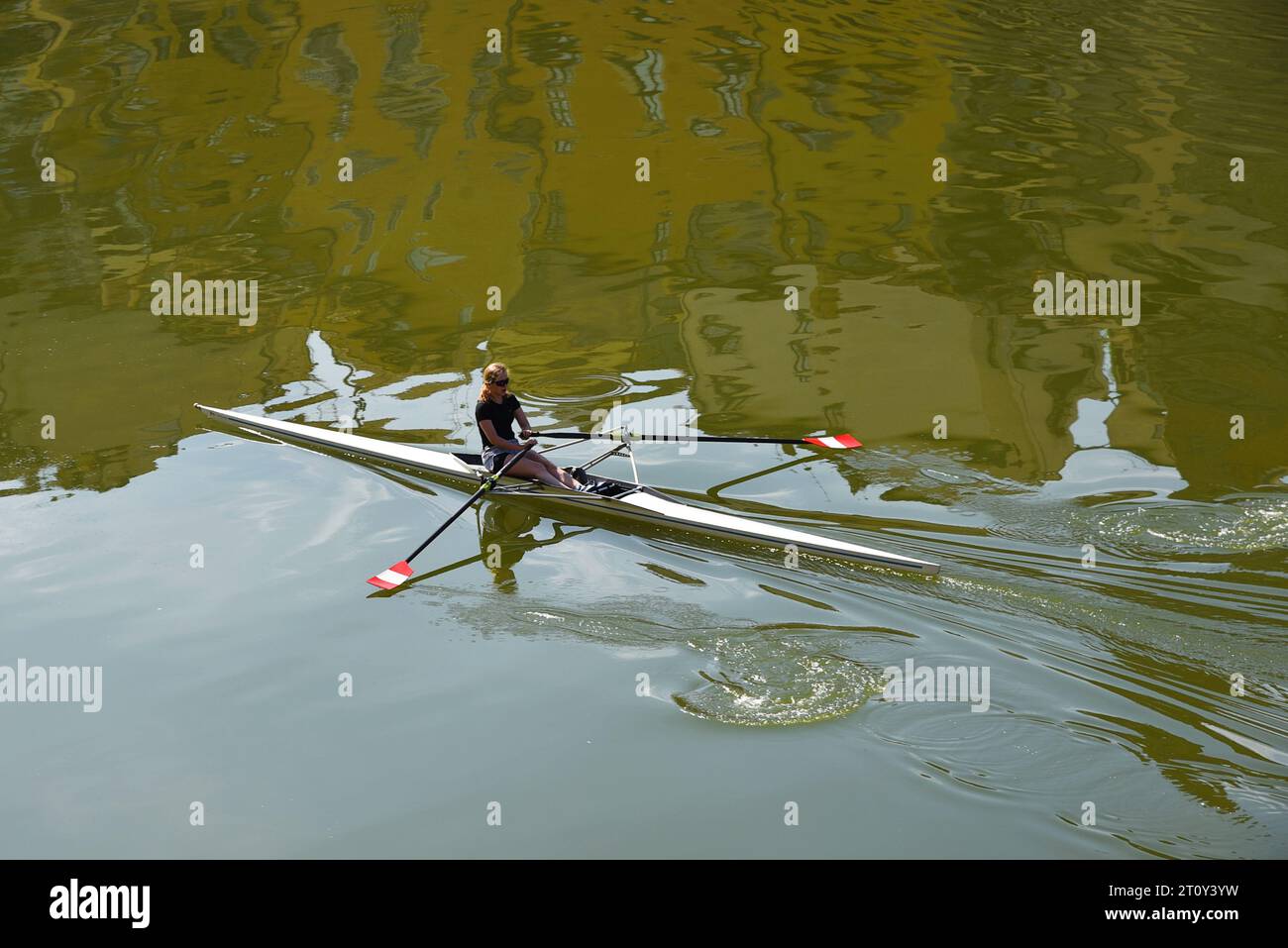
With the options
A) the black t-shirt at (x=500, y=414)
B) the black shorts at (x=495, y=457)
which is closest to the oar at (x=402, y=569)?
the black shorts at (x=495, y=457)

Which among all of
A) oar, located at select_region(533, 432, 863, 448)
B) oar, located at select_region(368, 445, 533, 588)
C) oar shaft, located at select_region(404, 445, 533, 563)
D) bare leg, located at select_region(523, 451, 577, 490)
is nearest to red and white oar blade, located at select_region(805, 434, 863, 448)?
oar, located at select_region(533, 432, 863, 448)

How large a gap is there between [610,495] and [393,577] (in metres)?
1.77

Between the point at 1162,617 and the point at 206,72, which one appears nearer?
the point at 1162,617

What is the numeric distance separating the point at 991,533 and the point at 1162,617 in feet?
4.78

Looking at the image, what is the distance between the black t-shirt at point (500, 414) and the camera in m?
9.70

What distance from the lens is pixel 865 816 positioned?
6125 mm

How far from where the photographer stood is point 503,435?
9.83m

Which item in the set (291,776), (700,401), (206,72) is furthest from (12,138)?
(291,776)

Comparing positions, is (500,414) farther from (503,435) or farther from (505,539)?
(505,539)

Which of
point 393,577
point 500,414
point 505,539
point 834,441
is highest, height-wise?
point 500,414

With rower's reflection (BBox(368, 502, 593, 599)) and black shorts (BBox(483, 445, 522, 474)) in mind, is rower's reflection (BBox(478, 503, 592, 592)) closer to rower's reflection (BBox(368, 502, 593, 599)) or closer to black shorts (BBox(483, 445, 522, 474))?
rower's reflection (BBox(368, 502, 593, 599))

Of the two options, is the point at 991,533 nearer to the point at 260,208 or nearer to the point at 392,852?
the point at 392,852

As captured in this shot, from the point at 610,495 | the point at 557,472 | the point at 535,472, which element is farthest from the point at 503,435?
the point at 610,495

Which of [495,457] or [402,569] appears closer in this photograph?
[402,569]
